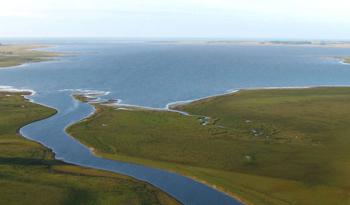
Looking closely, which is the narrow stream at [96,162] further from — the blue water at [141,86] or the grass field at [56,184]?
the grass field at [56,184]

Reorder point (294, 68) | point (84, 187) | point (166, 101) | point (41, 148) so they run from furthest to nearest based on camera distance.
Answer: point (294, 68) < point (166, 101) < point (41, 148) < point (84, 187)

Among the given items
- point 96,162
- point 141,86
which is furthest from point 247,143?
point 141,86

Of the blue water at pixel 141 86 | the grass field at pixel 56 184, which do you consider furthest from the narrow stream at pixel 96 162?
the grass field at pixel 56 184

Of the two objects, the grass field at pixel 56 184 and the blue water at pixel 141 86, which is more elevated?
the grass field at pixel 56 184

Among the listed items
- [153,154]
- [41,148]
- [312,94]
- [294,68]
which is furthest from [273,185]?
[294,68]

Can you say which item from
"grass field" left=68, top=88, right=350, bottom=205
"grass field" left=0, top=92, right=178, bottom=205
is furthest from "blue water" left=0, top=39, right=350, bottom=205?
"grass field" left=68, top=88, right=350, bottom=205

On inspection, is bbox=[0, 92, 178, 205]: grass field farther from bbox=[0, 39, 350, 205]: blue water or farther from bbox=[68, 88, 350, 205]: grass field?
bbox=[68, 88, 350, 205]: grass field

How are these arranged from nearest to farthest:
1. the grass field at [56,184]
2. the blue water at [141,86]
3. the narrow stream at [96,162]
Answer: the grass field at [56,184] → the narrow stream at [96,162] → the blue water at [141,86]

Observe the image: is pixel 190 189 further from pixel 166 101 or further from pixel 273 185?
pixel 166 101
